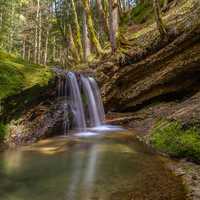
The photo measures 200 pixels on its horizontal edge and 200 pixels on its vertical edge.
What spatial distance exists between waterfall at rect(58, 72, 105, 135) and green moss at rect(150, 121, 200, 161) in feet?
15.8

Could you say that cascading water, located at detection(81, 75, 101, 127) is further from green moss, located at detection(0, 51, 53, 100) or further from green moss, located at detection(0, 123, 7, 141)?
green moss, located at detection(0, 123, 7, 141)

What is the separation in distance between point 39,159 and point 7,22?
3017 cm

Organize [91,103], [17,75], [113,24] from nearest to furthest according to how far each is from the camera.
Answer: [17,75], [91,103], [113,24]

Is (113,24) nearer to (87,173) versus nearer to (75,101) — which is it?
(75,101)

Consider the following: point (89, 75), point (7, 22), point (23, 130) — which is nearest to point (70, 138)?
point (23, 130)

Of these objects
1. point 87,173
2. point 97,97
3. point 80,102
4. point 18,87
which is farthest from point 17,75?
point 87,173

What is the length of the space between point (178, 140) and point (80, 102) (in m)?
7.29

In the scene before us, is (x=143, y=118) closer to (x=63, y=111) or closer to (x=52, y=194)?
(x=63, y=111)

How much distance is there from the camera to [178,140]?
802cm

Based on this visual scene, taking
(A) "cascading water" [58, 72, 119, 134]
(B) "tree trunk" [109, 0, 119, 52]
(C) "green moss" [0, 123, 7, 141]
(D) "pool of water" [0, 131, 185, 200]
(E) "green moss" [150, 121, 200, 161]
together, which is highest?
(B) "tree trunk" [109, 0, 119, 52]

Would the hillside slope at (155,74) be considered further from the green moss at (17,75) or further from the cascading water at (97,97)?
the green moss at (17,75)

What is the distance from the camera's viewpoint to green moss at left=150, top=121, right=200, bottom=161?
24.2 feet

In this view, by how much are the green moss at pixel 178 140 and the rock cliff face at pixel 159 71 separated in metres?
2.55

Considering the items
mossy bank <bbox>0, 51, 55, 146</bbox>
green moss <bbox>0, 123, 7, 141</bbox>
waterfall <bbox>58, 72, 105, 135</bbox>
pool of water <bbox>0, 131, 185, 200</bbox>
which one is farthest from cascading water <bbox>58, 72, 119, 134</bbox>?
pool of water <bbox>0, 131, 185, 200</bbox>
